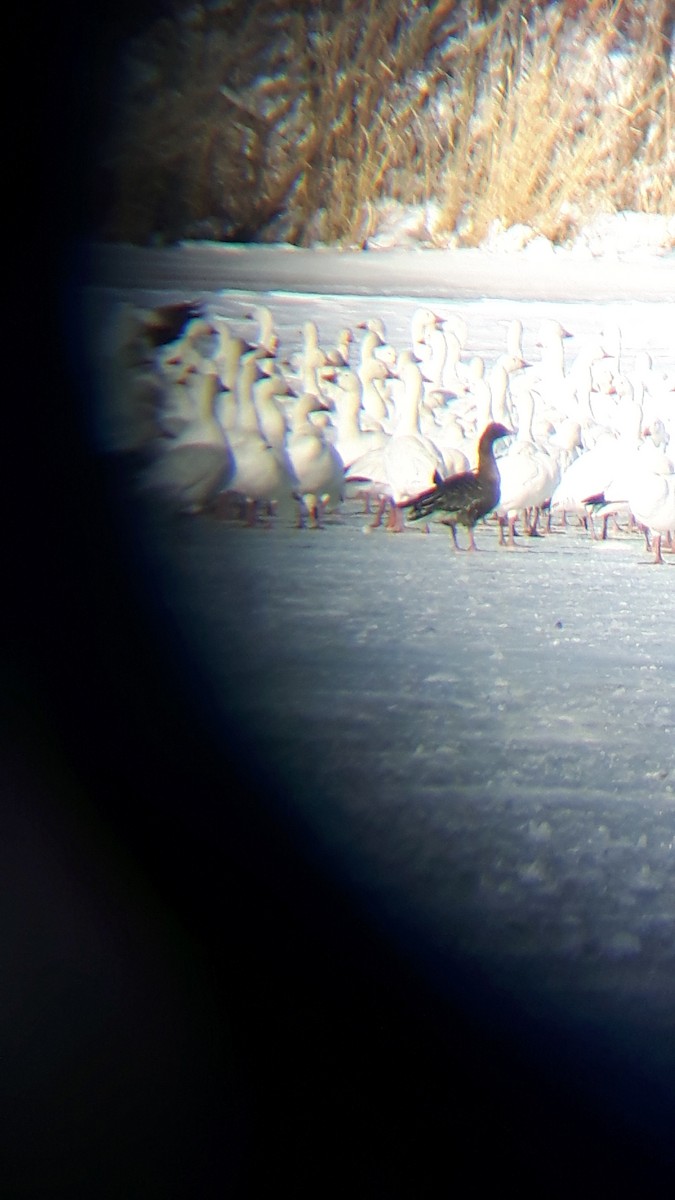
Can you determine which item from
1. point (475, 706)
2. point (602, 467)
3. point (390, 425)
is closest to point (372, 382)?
point (390, 425)

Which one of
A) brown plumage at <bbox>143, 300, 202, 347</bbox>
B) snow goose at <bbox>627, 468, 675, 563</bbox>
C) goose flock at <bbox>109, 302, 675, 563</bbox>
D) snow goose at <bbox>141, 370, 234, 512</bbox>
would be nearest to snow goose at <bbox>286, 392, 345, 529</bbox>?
goose flock at <bbox>109, 302, 675, 563</bbox>

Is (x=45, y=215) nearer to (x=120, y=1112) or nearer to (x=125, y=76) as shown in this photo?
(x=125, y=76)

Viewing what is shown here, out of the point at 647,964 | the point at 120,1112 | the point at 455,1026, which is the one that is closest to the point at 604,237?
the point at 647,964

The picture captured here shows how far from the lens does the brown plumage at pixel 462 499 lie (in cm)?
167

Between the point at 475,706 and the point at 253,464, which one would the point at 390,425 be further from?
the point at 475,706

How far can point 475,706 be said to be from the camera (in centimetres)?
153

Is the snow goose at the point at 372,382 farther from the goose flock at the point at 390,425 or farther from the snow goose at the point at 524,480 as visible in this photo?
the snow goose at the point at 524,480

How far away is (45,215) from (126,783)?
2.86 ft

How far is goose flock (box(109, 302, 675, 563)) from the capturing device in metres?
1.65

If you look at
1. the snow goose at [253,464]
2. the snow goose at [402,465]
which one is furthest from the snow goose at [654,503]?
the snow goose at [253,464]

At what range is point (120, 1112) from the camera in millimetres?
1377

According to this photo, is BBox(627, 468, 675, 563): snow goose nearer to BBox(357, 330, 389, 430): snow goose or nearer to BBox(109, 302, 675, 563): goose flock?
BBox(109, 302, 675, 563): goose flock

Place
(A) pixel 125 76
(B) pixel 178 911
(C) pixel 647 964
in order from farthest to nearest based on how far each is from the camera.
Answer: (A) pixel 125 76 < (B) pixel 178 911 < (C) pixel 647 964

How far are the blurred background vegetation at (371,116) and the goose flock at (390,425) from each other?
16 cm
